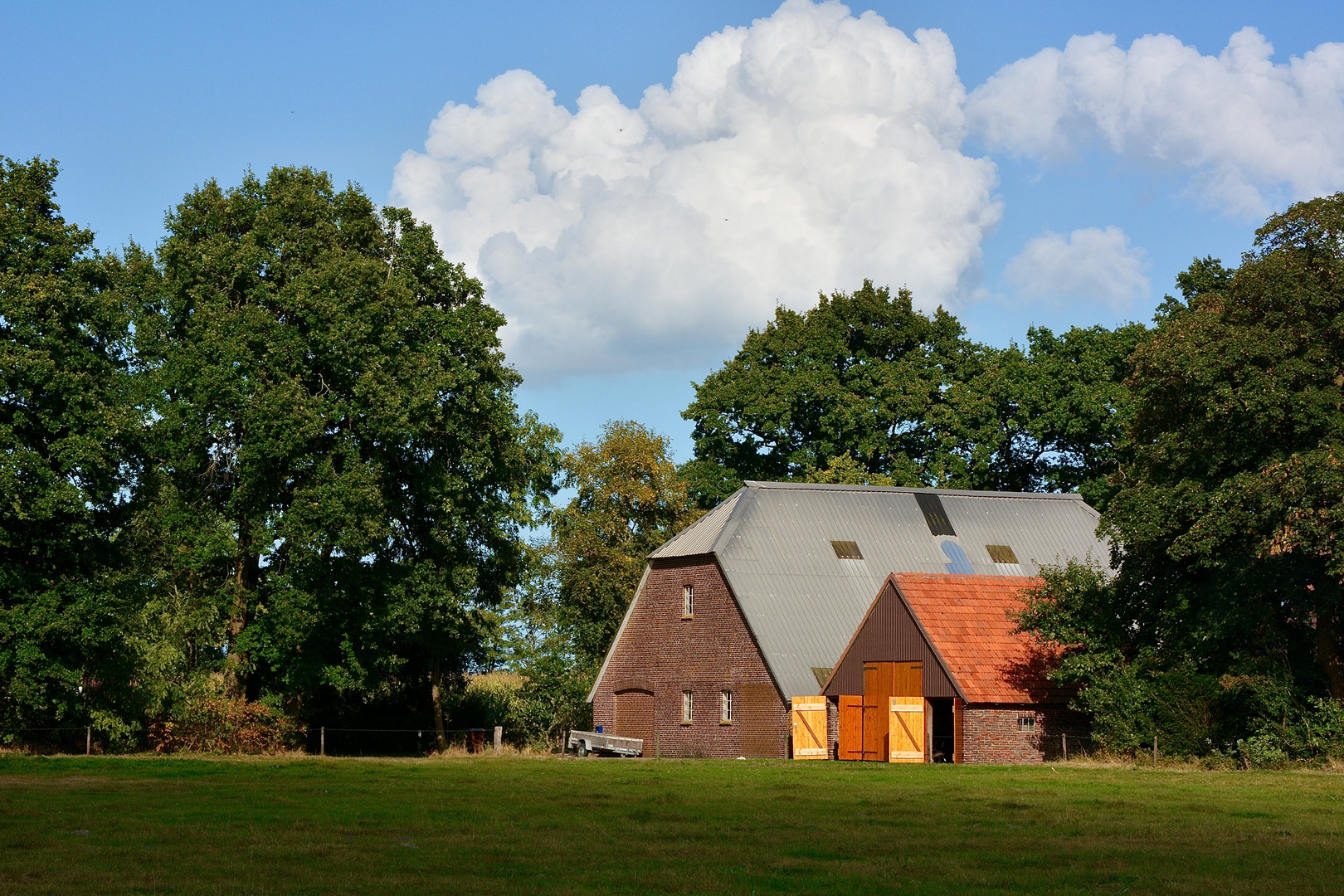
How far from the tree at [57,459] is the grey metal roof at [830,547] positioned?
18776mm

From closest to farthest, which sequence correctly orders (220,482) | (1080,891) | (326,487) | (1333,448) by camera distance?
(1080,891), (1333,448), (326,487), (220,482)

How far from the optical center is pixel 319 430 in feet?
127

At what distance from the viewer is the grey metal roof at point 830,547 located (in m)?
43.8

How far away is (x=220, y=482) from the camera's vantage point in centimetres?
4231

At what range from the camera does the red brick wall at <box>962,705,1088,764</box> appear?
36875 mm

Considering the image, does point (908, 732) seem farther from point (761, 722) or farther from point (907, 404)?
point (907, 404)

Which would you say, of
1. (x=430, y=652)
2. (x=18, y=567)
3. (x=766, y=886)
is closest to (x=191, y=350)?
(x=18, y=567)

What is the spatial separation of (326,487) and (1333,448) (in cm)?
2563

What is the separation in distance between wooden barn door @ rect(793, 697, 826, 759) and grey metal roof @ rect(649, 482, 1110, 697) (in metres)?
0.92

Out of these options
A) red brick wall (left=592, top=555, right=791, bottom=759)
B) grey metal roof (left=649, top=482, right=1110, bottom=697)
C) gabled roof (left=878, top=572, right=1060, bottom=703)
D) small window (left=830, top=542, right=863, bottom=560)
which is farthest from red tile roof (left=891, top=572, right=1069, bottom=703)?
small window (left=830, top=542, right=863, bottom=560)

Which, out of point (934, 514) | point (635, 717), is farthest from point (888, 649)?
point (635, 717)

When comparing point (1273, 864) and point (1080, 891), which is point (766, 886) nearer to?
point (1080, 891)

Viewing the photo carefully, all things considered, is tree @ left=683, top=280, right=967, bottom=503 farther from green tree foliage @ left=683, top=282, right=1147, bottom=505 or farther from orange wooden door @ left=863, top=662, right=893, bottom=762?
orange wooden door @ left=863, top=662, right=893, bottom=762

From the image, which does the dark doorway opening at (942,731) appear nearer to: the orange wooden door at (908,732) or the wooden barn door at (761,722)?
the orange wooden door at (908,732)
